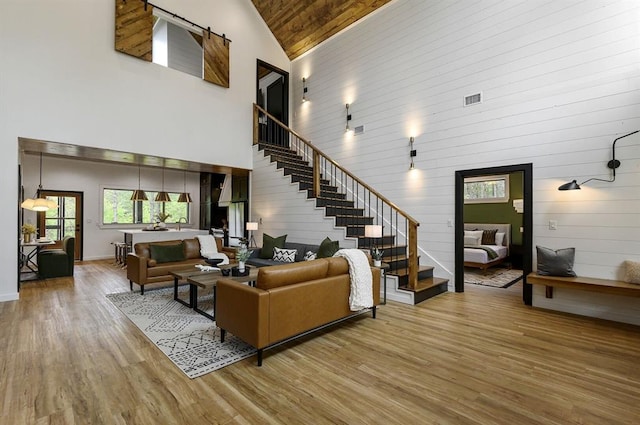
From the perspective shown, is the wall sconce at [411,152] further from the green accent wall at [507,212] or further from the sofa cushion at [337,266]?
the green accent wall at [507,212]

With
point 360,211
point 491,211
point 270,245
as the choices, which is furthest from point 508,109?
point 270,245

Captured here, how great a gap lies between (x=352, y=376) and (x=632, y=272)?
3.90 meters

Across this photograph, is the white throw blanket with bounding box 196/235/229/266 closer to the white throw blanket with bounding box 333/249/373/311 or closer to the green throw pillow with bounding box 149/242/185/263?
the green throw pillow with bounding box 149/242/185/263

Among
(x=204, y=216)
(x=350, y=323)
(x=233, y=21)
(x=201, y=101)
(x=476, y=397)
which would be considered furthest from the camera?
(x=204, y=216)

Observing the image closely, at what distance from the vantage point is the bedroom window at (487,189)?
348 inches

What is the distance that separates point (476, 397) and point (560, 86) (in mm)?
4627

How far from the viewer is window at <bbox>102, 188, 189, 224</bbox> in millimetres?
9953

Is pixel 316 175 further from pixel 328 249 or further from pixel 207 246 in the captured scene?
pixel 207 246

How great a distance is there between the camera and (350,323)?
3924 mm

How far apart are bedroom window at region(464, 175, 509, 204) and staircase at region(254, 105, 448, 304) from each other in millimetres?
3494

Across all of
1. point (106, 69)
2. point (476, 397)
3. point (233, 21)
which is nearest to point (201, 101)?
point (106, 69)

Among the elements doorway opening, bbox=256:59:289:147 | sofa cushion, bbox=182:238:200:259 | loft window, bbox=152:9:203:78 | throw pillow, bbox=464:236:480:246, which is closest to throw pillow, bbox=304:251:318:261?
sofa cushion, bbox=182:238:200:259

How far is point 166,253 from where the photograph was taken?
19.0 ft

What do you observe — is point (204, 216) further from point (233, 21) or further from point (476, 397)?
point (476, 397)
